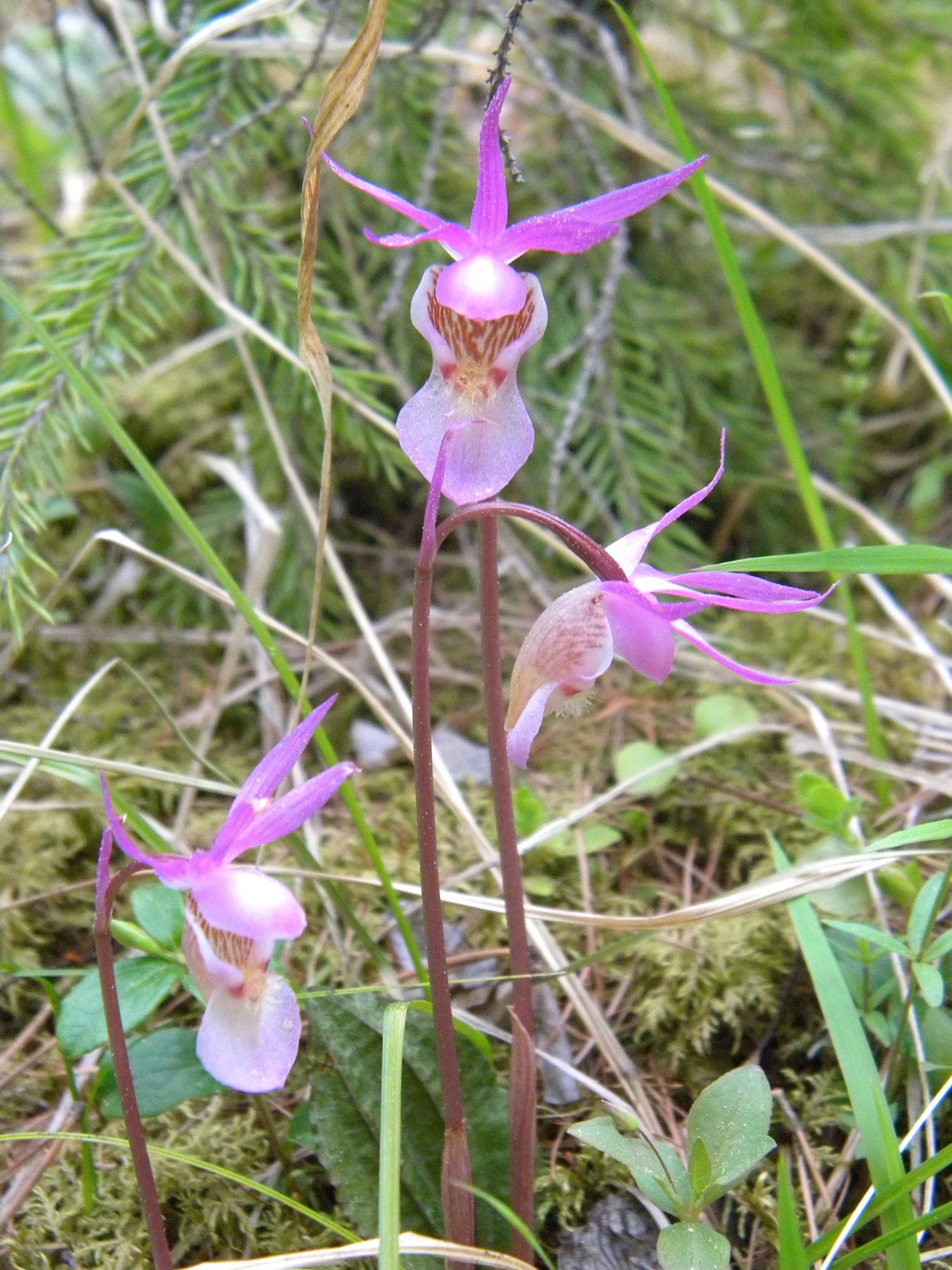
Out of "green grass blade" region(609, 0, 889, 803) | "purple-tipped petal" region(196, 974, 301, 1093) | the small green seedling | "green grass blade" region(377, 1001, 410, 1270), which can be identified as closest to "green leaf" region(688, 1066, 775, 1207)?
the small green seedling

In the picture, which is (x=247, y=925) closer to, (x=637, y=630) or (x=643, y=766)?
(x=637, y=630)

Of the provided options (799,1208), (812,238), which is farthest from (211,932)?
(812,238)

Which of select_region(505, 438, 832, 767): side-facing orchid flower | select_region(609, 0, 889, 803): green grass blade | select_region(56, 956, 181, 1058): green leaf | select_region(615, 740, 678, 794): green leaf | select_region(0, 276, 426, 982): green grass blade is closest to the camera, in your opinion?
select_region(505, 438, 832, 767): side-facing orchid flower

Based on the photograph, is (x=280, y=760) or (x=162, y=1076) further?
(x=162, y=1076)

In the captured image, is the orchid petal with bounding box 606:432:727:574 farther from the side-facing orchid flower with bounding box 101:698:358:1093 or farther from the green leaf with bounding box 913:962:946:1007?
the green leaf with bounding box 913:962:946:1007

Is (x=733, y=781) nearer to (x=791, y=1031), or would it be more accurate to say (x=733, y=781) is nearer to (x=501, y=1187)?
(x=791, y=1031)

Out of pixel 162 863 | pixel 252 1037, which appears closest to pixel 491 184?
pixel 162 863
